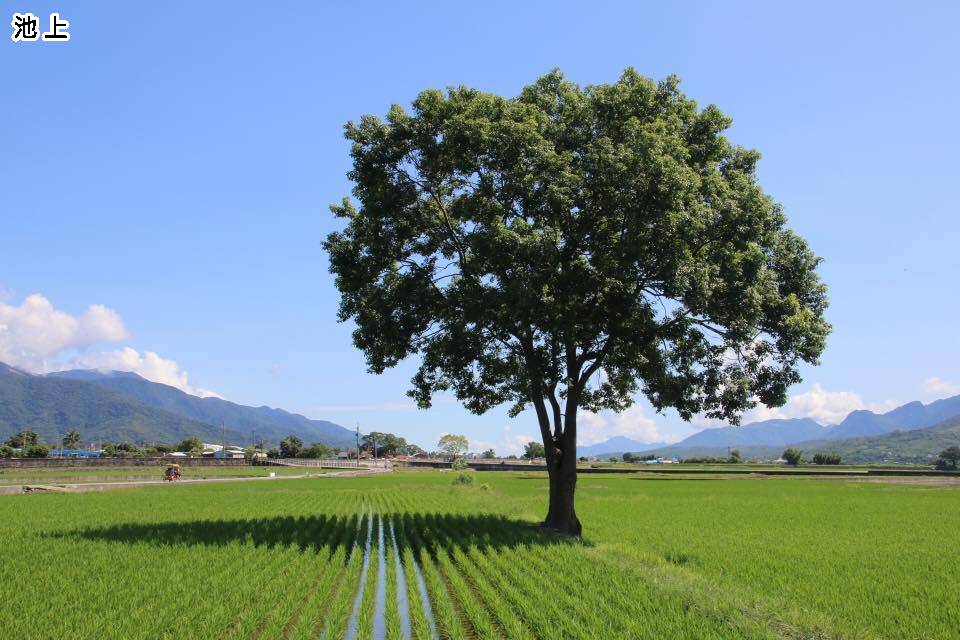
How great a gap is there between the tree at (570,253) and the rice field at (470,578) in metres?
6.38

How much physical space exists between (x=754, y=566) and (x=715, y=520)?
1571 centimetres

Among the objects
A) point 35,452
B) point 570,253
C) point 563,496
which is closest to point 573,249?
point 570,253

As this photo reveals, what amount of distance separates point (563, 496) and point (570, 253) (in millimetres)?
10457

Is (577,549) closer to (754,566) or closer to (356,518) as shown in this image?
(754,566)

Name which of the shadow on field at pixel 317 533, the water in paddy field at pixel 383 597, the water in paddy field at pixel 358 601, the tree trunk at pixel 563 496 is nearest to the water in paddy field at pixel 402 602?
the water in paddy field at pixel 383 597

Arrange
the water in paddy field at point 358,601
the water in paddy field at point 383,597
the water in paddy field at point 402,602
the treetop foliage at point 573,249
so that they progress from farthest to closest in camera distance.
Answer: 1. the treetop foliage at point 573,249
2. the water in paddy field at point 402,602
3. the water in paddy field at point 383,597
4. the water in paddy field at point 358,601

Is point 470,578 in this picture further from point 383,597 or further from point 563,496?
point 563,496

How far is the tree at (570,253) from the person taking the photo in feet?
77.4

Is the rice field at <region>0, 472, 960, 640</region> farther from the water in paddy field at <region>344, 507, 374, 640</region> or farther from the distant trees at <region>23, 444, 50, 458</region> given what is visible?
the distant trees at <region>23, 444, 50, 458</region>

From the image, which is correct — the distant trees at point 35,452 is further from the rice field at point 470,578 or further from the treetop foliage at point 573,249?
the treetop foliage at point 573,249

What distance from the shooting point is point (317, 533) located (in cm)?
2811

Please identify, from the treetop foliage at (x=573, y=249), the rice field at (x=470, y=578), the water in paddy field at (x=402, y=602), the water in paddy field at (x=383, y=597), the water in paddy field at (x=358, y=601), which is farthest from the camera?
the treetop foliage at (x=573, y=249)

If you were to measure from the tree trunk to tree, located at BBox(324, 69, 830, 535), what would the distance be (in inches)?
2.5

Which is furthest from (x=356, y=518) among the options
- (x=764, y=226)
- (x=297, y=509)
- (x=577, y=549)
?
(x=764, y=226)
